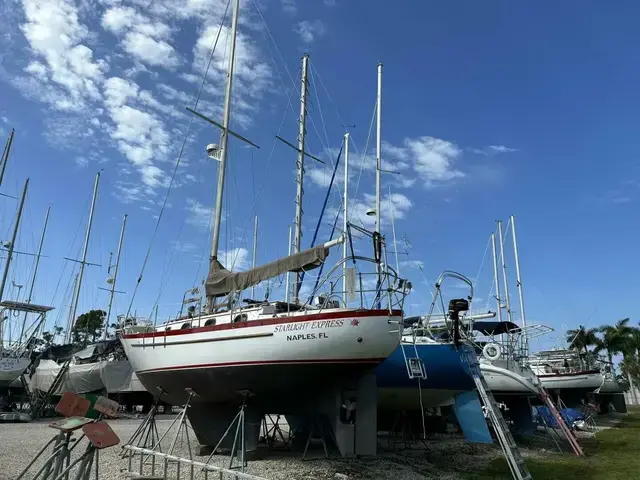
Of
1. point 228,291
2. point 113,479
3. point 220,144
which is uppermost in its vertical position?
point 220,144

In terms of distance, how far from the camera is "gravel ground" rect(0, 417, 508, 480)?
10.5 meters

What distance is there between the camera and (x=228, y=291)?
13680mm

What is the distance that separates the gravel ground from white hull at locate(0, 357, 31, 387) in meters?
10.6

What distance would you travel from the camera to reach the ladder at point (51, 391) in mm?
24750

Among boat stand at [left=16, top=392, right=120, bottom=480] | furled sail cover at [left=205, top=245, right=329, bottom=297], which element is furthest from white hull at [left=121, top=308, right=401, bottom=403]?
boat stand at [left=16, top=392, right=120, bottom=480]

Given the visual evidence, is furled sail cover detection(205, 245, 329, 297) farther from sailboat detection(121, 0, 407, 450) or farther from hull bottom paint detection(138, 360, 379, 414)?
hull bottom paint detection(138, 360, 379, 414)

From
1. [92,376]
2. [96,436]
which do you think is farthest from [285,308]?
[92,376]

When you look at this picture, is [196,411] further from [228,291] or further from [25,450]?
[25,450]

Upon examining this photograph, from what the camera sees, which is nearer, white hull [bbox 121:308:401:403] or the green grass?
white hull [bbox 121:308:401:403]

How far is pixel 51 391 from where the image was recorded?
2739 centimetres

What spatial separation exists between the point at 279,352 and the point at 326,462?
303 cm

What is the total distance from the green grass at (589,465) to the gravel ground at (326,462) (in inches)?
33.5

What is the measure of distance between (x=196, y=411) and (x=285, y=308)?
13.5ft

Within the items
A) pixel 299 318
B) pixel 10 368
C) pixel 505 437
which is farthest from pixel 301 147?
pixel 10 368
